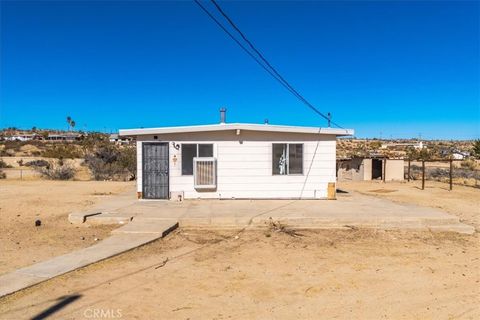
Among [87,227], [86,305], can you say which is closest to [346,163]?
[87,227]

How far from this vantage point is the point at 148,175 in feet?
42.8

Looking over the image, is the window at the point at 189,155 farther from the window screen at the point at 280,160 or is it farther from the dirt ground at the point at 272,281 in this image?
the dirt ground at the point at 272,281

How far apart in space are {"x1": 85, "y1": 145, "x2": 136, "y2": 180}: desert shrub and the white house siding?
463 inches

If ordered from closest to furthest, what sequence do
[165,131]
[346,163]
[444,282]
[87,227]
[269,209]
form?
[444,282] < [87,227] < [269,209] < [165,131] < [346,163]

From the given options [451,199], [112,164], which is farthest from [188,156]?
[112,164]

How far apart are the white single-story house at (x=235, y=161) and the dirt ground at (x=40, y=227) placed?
2.52 metres

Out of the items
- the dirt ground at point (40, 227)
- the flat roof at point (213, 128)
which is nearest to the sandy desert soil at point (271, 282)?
the dirt ground at point (40, 227)

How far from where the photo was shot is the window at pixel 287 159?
44.0 ft

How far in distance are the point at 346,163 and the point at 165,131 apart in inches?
714

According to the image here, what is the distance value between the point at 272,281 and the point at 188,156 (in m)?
7.73

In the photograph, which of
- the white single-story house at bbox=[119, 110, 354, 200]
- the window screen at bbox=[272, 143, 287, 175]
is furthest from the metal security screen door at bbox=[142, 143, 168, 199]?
the window screen at bbox=[272, 143, 287, 175]

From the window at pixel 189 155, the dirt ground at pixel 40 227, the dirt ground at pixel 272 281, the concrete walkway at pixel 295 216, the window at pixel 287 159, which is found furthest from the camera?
the window at pixel 287 159

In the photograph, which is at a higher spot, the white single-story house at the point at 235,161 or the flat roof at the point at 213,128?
the flat roof at the point at 213,128

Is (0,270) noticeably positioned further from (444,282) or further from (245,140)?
(245,140)
